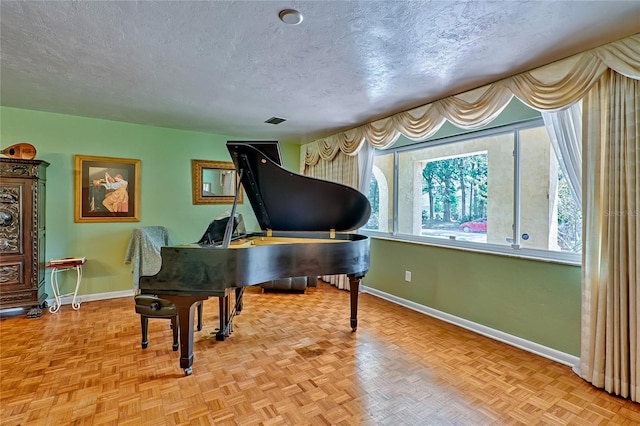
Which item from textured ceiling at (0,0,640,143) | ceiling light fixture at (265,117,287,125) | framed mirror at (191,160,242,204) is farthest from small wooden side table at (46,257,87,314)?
ceiling light fixture at (265,117,287,125)

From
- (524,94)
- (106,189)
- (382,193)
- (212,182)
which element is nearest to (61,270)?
(106,189)

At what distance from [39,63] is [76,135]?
1738 millimetres

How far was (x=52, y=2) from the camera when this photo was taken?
171 cm

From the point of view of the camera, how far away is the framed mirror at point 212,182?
473 centimetres

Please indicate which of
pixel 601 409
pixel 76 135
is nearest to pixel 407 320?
pixel 601 409

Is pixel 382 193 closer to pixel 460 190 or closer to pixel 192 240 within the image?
pixel 460 190

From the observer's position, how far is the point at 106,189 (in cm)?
412

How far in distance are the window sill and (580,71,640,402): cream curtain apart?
26cm

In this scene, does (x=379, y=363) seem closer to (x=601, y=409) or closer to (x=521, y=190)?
(x=601, y=409)

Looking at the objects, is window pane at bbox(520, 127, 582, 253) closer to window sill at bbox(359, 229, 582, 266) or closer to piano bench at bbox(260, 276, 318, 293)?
window sill at bbox(359, 229, 582, 266)

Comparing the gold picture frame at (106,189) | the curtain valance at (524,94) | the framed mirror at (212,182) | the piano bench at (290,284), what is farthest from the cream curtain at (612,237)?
the gold picture frame at (106,189)

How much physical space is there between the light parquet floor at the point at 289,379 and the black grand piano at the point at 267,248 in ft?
1.03

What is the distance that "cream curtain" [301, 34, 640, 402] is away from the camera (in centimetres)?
199

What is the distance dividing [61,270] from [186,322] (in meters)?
2.86
